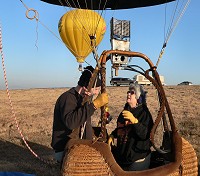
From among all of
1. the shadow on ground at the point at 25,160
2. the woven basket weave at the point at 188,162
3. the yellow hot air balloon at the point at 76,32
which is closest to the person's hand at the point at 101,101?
the woven basket weave at the point at 188,162

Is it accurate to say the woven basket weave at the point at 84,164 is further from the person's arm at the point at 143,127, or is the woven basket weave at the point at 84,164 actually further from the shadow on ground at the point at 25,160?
the shadow on ground at the point at 25,160

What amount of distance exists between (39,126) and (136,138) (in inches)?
290

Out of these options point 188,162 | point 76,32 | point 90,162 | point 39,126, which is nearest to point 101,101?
point 90,162

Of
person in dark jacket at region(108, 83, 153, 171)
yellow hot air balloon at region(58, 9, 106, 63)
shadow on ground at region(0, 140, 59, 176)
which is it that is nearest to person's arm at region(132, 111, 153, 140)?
person in dark jacket at region(108, 83, 153, 171)

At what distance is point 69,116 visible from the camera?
269 centimetres

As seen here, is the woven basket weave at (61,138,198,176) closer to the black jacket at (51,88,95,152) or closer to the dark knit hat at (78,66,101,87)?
the black jacket at (51,88,95,152)

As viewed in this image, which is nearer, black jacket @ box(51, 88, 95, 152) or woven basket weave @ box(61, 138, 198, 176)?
woven basket weave @ box(61, 138, 198, 176)

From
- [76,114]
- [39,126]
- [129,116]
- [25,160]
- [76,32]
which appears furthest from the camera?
[76,32]

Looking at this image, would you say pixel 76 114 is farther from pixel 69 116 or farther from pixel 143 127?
pixel 143 127

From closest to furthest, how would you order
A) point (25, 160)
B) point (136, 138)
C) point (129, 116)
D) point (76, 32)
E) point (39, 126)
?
1. point (129, 116)
2. point (136, 138)
3. point (25, 160)
4. point (39, 126)
5. point (76, 32)

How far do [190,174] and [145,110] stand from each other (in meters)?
0.75

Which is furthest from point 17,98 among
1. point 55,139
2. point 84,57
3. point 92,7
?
point 55,139

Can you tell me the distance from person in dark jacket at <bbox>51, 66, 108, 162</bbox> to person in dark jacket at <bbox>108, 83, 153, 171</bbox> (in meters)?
0.36

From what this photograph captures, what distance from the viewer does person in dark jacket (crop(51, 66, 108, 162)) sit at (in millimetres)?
2664
